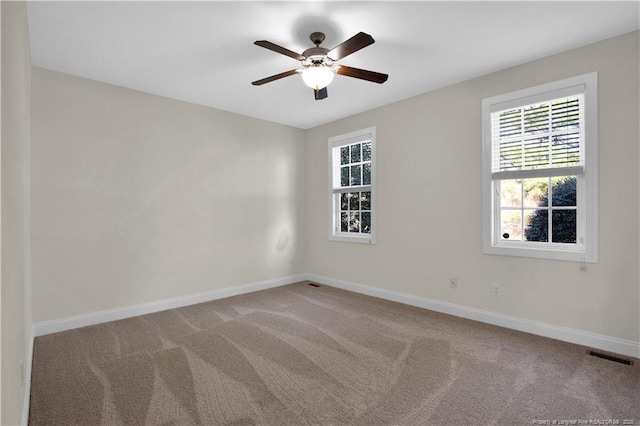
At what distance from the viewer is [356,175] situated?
4949 mm

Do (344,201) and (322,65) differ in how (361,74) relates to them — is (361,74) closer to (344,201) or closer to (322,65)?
(322,65)

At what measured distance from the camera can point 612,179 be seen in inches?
108

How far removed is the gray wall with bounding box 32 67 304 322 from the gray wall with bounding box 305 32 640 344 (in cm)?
114

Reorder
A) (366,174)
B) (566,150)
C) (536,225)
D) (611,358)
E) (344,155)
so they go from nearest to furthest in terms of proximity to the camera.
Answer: (611,358) < (566,150) < (536,225) < (366,174) < (344,155)

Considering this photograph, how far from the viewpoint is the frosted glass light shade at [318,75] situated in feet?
8.71

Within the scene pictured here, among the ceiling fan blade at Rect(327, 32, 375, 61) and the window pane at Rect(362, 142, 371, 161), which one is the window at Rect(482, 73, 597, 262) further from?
the ceiling fan blade at Rect(327, 32, 375, 61)

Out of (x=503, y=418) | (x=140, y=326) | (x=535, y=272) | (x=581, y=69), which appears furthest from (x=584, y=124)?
(x=140, y=326)

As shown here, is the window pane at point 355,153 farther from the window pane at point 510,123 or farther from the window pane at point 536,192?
the window pane at point 536,192

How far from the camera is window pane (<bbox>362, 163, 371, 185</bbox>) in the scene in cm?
475

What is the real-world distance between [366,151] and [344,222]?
116cm

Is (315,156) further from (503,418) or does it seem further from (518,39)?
(503,418)

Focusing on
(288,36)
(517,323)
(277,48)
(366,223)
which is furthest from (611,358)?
(288,36)

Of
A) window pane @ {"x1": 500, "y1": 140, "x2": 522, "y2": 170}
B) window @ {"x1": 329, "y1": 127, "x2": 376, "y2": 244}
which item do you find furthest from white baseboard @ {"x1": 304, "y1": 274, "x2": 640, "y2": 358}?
window pane @ {"x1": 500, "y1": 140, "x2": 522, "y2": 170}

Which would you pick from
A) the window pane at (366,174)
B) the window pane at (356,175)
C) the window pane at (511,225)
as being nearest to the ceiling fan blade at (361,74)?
the window pane at (511,225)
